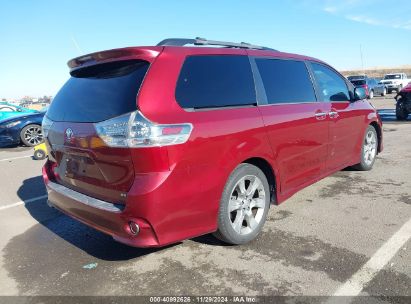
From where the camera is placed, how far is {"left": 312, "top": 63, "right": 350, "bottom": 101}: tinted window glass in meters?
4.83

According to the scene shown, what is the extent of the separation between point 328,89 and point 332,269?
271cm

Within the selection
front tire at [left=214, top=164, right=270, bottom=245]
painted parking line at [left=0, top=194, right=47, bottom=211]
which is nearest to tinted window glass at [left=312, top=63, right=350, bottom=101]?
front tire at [left=214, top=164, right=270, bottom=245]

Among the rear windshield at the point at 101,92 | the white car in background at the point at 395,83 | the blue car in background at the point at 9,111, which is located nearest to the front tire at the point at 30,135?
the blue car in background at the point at 9,111

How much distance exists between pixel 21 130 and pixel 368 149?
10451mm

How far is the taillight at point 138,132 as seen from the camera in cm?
274

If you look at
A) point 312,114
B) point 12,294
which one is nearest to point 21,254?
point 12,294

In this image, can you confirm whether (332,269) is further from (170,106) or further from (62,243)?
(62,243)

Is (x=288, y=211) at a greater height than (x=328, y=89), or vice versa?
(x=328, y=89)

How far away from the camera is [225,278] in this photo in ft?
9.95

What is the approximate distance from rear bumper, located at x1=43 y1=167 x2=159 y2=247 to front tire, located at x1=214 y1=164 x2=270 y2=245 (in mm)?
758

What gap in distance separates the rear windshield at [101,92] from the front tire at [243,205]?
1.17 metres

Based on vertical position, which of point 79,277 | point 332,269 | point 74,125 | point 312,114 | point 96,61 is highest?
point 96,61

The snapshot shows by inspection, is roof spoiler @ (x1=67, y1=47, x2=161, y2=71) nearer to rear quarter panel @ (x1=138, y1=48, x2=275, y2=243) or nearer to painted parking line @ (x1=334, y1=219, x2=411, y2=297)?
rear quarter panel @ (x1=138, y1=48, x2=275, y2=243)

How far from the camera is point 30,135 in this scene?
12.0 meters
